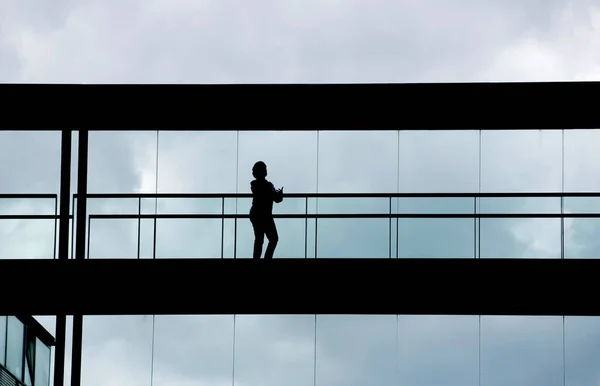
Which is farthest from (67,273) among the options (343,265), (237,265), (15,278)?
(343,265)

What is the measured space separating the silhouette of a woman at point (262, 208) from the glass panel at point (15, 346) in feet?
49.9

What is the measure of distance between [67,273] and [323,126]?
511 cm

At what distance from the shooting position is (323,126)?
76.2 ft

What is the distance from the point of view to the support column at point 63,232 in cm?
2250

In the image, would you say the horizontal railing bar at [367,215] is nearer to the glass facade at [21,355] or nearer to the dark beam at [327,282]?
the dark beam at [327,282]

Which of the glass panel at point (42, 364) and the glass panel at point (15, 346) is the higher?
the glass panel at point (15, 346)

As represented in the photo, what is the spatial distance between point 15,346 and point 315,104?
1686 centimetres

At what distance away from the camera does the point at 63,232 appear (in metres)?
22.7

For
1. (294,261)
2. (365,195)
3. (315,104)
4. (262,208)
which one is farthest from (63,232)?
(365,195)

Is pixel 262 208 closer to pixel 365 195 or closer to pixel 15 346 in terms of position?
pixel 365 195

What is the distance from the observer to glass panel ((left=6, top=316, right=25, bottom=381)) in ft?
115

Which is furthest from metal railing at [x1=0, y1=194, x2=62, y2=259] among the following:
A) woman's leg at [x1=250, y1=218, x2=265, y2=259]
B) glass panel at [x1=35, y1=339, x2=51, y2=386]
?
glass panel at [x1=35, y1=339, x2=51, y2=386]

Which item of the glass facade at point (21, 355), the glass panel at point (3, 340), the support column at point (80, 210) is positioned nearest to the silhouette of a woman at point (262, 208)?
the support column at point (80, 210)

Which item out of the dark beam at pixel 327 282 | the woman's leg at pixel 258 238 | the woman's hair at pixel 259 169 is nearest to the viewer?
the dark beam at pixel 327 282
